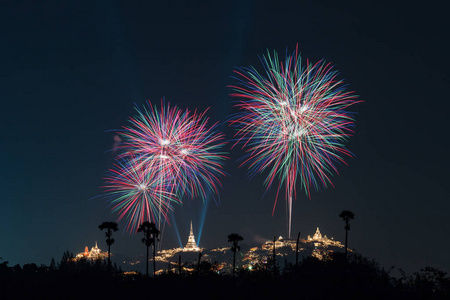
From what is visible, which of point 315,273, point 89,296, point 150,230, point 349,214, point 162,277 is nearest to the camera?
point 89,296

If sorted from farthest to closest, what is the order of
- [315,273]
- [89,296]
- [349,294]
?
[315,273] < [89,296] < [349,294]

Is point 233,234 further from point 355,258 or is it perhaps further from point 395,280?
point 395,280

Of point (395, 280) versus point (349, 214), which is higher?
point (349, 214)

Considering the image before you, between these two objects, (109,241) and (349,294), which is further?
(109,241)

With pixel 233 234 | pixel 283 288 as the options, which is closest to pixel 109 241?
pixel 233 234

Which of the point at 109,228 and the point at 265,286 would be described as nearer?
the point at 265,286

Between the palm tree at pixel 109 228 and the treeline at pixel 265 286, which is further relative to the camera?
the palm tree at pixel 109 228

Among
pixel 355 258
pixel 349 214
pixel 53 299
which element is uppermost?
pixel 349 214

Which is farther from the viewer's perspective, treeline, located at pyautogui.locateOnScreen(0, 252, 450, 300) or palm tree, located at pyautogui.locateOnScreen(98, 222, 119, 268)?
palm tree, located at pyautogui.locateOnScreen(98, 222, 119, 268)
